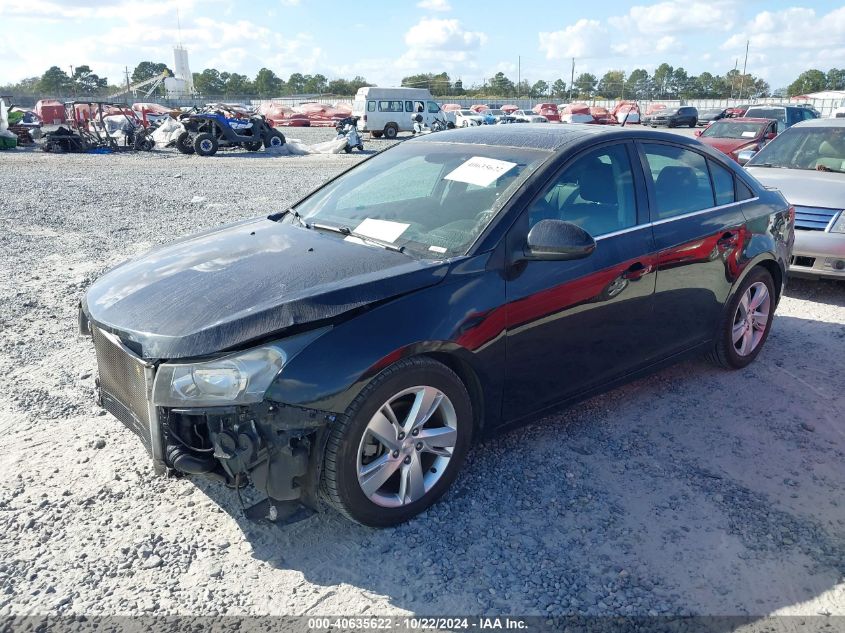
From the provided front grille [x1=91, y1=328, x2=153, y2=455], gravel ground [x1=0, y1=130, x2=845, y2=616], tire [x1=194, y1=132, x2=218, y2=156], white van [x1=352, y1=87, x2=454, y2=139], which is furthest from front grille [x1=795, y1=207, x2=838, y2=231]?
white van [x1=352, y1=87, x2=454, y2=139]

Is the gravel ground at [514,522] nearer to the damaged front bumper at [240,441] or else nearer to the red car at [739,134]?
the damaged front bumper at [240,441]

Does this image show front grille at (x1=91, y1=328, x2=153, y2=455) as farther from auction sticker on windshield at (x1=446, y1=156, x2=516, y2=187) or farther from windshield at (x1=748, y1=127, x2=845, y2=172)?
windshield at (x1=748, y1=127, x2=845, y2=172)

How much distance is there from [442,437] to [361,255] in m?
0.94

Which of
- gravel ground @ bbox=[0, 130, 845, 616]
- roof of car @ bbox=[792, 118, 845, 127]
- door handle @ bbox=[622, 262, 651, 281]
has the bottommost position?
gravel ground @ bbox=[0, 130, 845, 616]

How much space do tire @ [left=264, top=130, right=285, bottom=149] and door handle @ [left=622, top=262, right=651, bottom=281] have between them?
867 inches

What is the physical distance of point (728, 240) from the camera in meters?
4.38

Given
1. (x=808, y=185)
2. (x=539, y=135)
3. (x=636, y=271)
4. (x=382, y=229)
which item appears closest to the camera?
(x=382, y=229)

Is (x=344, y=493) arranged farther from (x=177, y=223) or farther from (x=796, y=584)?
(x=177, y=223)

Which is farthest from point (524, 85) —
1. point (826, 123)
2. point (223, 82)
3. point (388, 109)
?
point (826, 123)

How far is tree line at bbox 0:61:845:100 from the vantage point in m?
74.4

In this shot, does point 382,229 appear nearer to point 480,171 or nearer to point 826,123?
point 480,171

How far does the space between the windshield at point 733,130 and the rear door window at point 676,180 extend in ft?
37.8

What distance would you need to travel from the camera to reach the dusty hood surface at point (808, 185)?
259 inches

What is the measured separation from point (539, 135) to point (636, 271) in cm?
94
